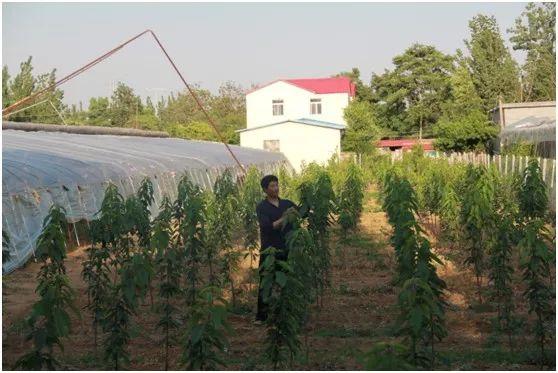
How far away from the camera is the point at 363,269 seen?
11.5 m

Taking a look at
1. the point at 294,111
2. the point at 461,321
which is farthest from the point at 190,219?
the point at 294,111

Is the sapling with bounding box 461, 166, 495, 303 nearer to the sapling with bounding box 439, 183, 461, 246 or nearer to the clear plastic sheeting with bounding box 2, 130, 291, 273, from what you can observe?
the sapling with bounding box 439, 183, 461, 246

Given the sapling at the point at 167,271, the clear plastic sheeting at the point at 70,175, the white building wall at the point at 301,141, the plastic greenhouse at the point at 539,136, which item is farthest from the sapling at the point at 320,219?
the white building wall at the point at 301,141

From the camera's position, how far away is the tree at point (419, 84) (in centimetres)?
5128

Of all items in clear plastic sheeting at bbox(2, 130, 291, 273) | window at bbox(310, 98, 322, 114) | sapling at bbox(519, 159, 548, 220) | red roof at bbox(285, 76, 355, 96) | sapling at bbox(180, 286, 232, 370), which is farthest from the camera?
red roof at bbox(285, 76, 355, 96)

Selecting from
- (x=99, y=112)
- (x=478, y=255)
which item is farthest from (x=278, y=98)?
(x=478, y=255)

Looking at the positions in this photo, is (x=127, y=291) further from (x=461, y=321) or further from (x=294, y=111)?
(x=294, y=111)

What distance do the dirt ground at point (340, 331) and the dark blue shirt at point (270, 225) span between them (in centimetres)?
90

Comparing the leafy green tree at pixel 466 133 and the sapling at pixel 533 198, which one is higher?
the leafy green tree at pixel 466 133

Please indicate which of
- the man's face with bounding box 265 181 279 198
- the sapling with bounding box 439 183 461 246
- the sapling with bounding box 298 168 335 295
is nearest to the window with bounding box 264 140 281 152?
the sapling with bounding box 439 183 461 246

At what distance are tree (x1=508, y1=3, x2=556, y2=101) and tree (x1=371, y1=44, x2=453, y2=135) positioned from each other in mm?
6024

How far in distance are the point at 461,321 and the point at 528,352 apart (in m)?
1.51

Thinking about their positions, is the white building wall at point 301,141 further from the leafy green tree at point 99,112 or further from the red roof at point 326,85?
the leafy green tree at point 99,112

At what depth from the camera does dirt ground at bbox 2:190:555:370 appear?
626 cm
